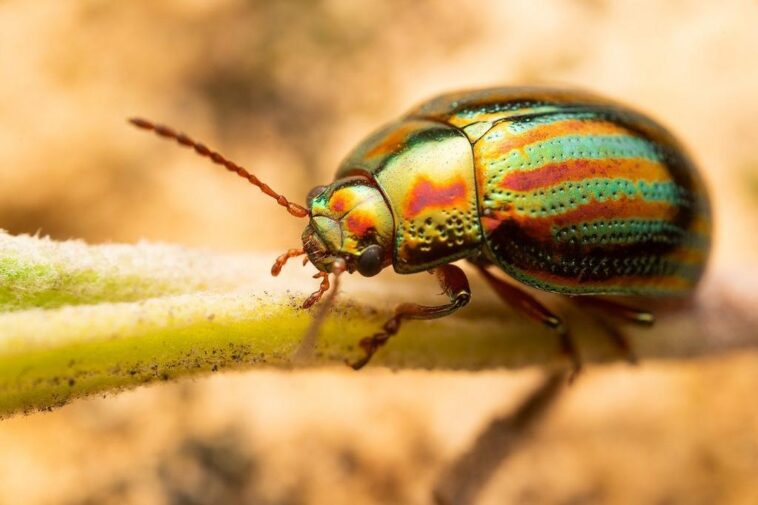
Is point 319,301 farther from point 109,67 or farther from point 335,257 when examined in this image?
point 109,67

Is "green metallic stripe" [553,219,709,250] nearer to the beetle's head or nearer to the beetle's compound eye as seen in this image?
the beetle's head

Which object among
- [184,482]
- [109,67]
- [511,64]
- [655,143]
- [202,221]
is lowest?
[184,482]

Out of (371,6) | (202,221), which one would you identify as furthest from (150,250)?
(371,6)

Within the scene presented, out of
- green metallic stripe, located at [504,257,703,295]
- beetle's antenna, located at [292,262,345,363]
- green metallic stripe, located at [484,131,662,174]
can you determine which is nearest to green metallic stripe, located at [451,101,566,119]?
green metallic stripe, located at [484,131,662,174]

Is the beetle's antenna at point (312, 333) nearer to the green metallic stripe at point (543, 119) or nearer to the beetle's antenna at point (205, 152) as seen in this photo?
the beetle's antenna at point (205, 152)

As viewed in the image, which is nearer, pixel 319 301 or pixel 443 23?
pixel 319 301

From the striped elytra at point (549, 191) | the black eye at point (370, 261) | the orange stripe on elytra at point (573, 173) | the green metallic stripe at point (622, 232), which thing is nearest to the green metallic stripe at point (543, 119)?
the striped elytra at point (549, 191)
